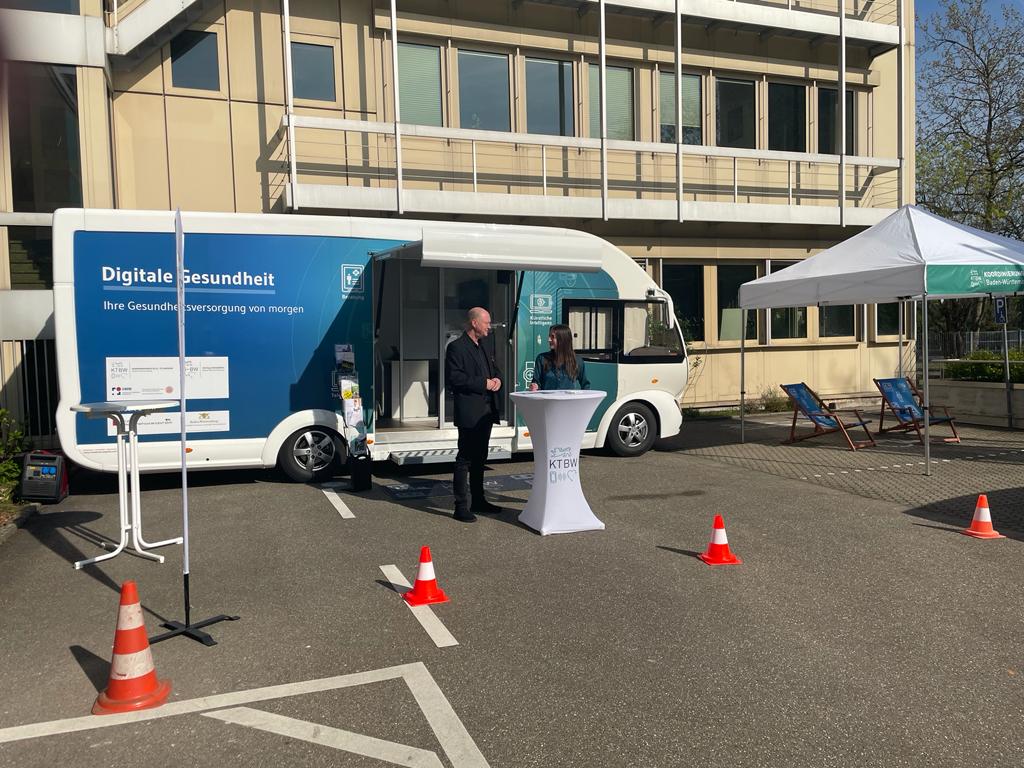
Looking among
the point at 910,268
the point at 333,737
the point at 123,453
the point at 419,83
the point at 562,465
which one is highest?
the point at 419,83

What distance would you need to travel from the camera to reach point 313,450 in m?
9.50

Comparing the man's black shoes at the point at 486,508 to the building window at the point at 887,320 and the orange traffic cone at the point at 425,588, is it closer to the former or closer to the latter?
the orange traffic cone at the point at 425,588

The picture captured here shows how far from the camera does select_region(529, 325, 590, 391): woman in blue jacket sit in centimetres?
812

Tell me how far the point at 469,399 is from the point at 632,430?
4.38 metres

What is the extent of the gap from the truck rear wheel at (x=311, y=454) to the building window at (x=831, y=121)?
13.7m

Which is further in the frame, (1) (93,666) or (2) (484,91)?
(2) (484,91)

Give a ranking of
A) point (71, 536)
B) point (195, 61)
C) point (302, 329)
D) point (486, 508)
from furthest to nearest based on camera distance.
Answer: point (195, 61), point (302, 329), point (486, 508), point (71, 536)

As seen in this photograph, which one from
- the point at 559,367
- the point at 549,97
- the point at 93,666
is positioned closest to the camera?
the point at 93,666

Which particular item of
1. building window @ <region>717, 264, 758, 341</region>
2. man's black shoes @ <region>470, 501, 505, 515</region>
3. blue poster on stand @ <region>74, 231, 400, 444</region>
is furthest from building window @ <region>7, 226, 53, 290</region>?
building window @ <region>717, 264, 758, 341</region>

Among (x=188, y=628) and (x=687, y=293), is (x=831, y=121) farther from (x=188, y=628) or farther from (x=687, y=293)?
(x=188, y=628)

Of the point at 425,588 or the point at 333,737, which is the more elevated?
the point at 425,588

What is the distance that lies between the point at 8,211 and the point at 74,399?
4.63 m

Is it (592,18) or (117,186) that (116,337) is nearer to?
(117,186)

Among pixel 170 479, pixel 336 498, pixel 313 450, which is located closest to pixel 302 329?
pixel 313 450
